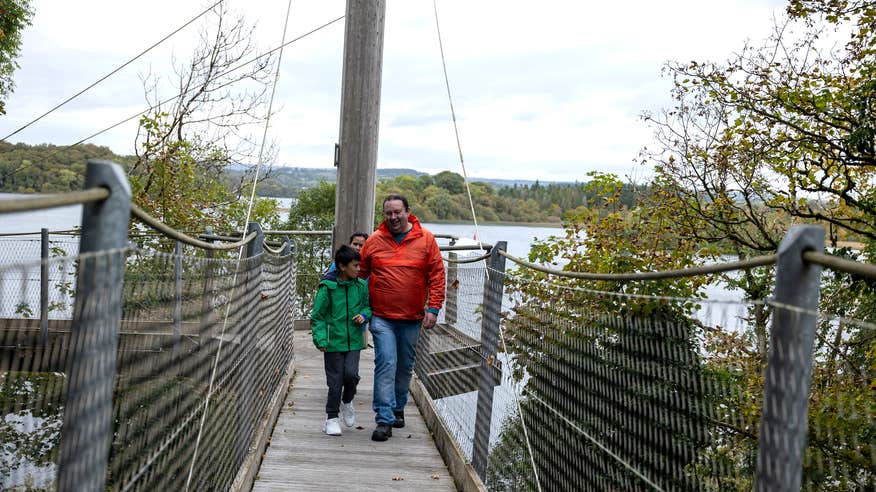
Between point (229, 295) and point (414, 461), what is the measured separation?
2.01 metres

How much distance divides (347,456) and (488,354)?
132cm

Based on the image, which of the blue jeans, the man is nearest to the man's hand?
the man

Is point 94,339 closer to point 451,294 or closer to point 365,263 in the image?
point 365,263

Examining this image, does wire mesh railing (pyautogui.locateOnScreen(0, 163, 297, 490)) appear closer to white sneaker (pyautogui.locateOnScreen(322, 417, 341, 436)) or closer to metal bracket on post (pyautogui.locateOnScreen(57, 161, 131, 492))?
metal bracket on post (pyautogui.locateOnScreen(57, 161, 131, 492))

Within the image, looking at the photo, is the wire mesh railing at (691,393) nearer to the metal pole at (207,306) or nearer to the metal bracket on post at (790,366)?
the metal bracket on post at (790,366)

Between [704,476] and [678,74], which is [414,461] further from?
[678,74]

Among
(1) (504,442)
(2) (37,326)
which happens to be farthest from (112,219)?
(1) (504,442)

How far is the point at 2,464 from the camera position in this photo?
194cm

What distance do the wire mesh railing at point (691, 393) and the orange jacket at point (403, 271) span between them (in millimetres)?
1530

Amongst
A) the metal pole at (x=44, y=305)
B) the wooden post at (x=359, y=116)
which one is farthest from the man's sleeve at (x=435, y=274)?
A: the metal pole at (x=44, y=305)

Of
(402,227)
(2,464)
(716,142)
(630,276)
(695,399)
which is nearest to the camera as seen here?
(2,464)

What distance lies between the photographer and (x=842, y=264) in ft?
5.47

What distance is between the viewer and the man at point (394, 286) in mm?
5684

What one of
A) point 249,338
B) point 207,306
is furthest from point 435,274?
point 207,306
